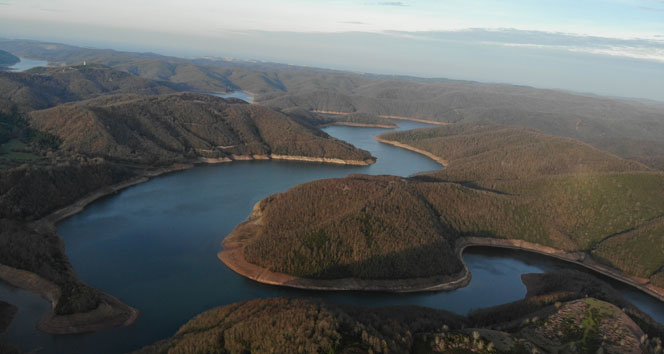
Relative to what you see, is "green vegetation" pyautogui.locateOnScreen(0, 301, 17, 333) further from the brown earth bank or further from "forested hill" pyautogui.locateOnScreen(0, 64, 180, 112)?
"forested hill" pyautogui.locateOnScreen(0, 64, 180, 112)

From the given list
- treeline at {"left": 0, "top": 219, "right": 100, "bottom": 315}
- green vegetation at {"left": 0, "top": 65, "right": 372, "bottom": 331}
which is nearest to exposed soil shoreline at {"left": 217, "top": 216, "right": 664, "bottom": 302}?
green vegetation at {"left": 0, "top": 65, "right": 372, "bottom": 331}

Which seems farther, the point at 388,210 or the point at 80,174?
the point at 80,174

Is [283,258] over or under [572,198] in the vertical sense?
under

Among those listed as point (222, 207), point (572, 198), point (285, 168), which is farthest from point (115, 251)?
point (572, 198)

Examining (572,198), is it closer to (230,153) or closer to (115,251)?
(115,251)

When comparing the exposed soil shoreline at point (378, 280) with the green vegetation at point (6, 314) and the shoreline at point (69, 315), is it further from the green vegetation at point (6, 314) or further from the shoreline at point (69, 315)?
the green vegetation at point (6, 314)

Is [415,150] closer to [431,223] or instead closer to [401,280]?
[431,223]
